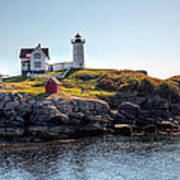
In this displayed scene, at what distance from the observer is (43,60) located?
102 m

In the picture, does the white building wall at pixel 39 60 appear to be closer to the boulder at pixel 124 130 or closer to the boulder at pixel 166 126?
the boulder at pixel 124 130

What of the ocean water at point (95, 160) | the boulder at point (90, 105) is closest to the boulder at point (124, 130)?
the ocean water at point (95, 160)

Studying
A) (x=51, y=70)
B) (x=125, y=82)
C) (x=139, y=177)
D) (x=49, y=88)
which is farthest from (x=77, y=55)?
(x=139, y=177)

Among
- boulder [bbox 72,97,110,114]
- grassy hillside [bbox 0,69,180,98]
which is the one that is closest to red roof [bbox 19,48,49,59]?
grassy hillside [bbox 0,69,180,98]

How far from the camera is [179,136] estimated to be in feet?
212

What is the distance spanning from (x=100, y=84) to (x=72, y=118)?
26.8 m

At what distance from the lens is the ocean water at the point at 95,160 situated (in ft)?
128

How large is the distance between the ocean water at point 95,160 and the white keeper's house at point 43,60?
4615 cm

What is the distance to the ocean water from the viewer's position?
128ft

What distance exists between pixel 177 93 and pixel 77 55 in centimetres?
3865

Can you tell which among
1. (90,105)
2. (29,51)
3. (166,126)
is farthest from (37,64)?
(166,126)

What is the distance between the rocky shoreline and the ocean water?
4.96 metres

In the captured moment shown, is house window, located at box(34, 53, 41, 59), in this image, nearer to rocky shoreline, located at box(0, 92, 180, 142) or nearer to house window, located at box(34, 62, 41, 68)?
house window, located at box(34, 62, 41, 68)

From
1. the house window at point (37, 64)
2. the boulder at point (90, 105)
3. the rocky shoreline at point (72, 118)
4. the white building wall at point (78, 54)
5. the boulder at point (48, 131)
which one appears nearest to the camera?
the boulder at point (48, 131)
